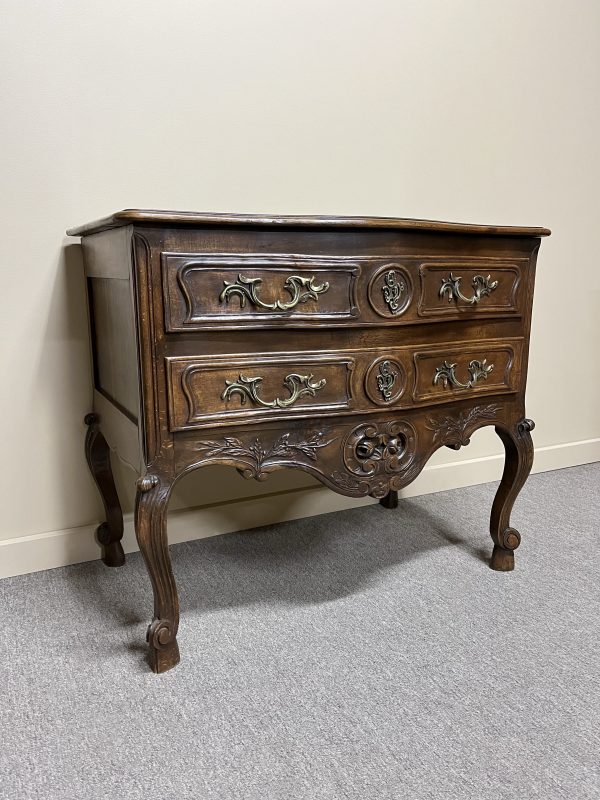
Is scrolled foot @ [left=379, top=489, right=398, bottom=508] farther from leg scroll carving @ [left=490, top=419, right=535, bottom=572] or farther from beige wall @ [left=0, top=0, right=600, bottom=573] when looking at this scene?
leg scroll carving @ [left=490, top=419, right=535, bottom=572]

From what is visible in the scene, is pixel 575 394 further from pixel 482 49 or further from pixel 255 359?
pixel 255 359

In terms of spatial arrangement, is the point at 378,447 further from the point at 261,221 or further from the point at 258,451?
the point at 261,221

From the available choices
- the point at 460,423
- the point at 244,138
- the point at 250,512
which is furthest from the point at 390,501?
the point at 244,138

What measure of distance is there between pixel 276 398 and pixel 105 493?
65 centimetres

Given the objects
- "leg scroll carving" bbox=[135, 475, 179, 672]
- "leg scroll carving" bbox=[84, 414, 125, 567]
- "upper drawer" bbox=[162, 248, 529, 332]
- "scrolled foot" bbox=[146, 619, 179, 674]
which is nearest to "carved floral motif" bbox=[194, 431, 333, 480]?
"leg scroll carving" bbox=[135, 475, 179, 672]

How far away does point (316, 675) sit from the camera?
4.27ft

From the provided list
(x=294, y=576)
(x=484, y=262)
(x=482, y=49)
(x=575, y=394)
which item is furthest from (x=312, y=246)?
(x=575, y=394)

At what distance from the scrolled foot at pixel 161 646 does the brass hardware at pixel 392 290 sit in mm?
797

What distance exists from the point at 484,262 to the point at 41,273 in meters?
1.07

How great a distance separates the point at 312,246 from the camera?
50.9 inches

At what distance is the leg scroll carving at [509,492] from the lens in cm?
170

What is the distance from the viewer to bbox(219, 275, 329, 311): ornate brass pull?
1.24 meters

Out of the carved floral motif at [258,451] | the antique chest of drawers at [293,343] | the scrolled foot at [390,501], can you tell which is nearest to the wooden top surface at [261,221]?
the antique chest of drawers at [293,343]

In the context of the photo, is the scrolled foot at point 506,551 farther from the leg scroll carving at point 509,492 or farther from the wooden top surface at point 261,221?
the wooden top surface at point 261,221
